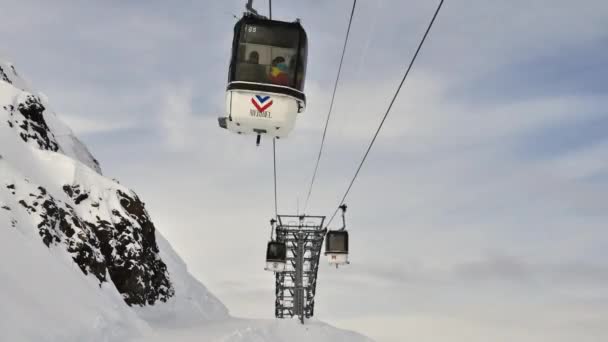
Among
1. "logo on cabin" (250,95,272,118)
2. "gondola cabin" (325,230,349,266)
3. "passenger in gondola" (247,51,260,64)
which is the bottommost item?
"logo on cabin" (250,95,272,118)

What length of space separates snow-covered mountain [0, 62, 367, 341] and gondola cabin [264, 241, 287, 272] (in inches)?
126

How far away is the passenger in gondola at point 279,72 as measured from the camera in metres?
11.2

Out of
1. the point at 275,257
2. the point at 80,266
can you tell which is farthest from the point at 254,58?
the point at 275,257

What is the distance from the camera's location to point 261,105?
36.4 feet

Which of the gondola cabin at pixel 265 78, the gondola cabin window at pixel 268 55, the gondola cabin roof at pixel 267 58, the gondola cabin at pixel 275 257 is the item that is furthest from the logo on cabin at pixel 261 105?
the gondola cabin at pixel 275 257

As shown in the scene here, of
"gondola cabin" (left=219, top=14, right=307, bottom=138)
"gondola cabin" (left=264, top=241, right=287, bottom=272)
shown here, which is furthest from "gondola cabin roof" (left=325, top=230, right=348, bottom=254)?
"gondola cabin" (left=219, top=14, right=307, bottom=138)

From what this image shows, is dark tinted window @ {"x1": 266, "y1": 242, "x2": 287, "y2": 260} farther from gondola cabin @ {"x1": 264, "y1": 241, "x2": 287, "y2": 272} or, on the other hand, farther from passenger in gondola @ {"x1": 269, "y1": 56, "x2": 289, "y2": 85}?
passenger in gondola @ {"x1": 269, "y1": 56, "x2": 289, "y2": 85}

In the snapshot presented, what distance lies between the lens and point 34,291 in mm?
17562

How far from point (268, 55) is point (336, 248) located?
15384 mm

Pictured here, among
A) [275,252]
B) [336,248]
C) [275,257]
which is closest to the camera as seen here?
[336,248]

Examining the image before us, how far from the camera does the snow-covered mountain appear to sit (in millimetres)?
17359

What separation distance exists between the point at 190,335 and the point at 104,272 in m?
8.57

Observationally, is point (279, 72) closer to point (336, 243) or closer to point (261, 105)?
point (261, 105)

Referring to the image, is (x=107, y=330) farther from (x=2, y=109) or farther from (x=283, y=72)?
(x=2, y=109)
